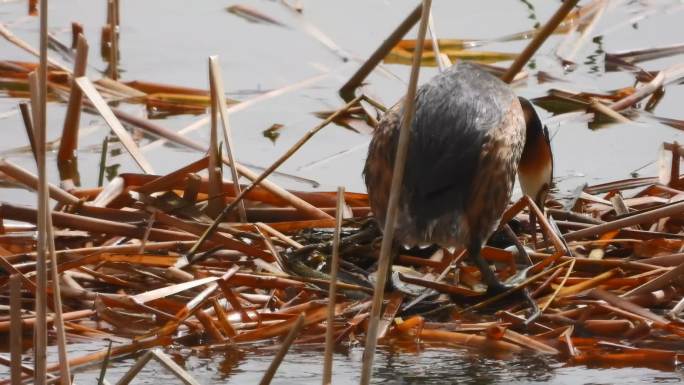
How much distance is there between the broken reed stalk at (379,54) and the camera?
19.1ft

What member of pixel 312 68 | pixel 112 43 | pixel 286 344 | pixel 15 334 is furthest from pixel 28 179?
pixel 312 68

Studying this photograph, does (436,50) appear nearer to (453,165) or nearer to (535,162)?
(535,162)

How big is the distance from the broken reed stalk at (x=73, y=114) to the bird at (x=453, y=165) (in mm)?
1086

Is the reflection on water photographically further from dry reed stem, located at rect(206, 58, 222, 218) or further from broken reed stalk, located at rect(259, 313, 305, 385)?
dry reed stem, located at rect(206, 58, 222, 218)

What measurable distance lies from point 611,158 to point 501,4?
7.54ft

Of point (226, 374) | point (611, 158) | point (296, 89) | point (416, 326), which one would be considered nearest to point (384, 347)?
point (416, 326)

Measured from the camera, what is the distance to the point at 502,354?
3867 millimetres

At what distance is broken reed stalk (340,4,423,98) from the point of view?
5.83 m

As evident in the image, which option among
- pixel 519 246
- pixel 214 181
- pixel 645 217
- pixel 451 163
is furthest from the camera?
pixel 214 181

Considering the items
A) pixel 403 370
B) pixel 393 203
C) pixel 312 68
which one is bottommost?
pixel 403 370

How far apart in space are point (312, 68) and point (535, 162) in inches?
84.9

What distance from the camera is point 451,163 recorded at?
441 cm

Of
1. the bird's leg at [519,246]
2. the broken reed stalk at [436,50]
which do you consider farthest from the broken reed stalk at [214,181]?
the broken reed stalk at [436,50]

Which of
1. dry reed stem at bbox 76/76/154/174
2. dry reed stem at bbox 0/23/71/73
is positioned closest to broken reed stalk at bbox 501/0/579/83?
dry reed stem at bbox 76/76/154/174
